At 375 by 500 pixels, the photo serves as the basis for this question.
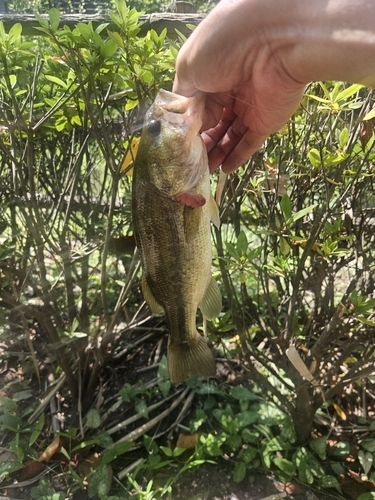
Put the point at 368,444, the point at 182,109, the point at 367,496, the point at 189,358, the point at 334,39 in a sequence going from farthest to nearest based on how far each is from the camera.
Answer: the point at 368,444 → the point at 367,496 → the point at 189,358 → the point at 182,109 → the point at 334,39

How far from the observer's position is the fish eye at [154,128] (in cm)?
Result: 134

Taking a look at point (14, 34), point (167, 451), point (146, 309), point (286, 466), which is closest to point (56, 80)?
point (14, 34)

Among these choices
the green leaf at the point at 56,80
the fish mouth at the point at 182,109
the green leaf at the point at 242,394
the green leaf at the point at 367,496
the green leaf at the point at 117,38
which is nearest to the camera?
the fish mouth at the point at 182,109

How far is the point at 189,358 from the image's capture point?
1.66 m

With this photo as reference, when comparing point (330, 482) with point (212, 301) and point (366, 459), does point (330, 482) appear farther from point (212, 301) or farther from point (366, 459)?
point (212, 301)

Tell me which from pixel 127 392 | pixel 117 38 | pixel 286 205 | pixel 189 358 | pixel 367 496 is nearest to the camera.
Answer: pixel 117 38

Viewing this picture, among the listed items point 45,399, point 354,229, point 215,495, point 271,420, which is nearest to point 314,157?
point 354,229

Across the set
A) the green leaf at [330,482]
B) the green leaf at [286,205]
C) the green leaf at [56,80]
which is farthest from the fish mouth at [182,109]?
the green leaf at [330,482]

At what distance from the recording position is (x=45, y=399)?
2.54 m

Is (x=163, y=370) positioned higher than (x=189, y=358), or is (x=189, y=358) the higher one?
(x=189, y=358)

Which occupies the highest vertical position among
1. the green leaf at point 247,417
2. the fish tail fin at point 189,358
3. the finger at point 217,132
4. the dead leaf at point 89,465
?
the finger at point 217,132

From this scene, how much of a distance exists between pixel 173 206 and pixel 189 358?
0.67 metres

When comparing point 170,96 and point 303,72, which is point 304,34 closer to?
point 303,72

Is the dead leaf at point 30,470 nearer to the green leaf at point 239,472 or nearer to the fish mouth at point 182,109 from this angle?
the green leaf at point 239,472
